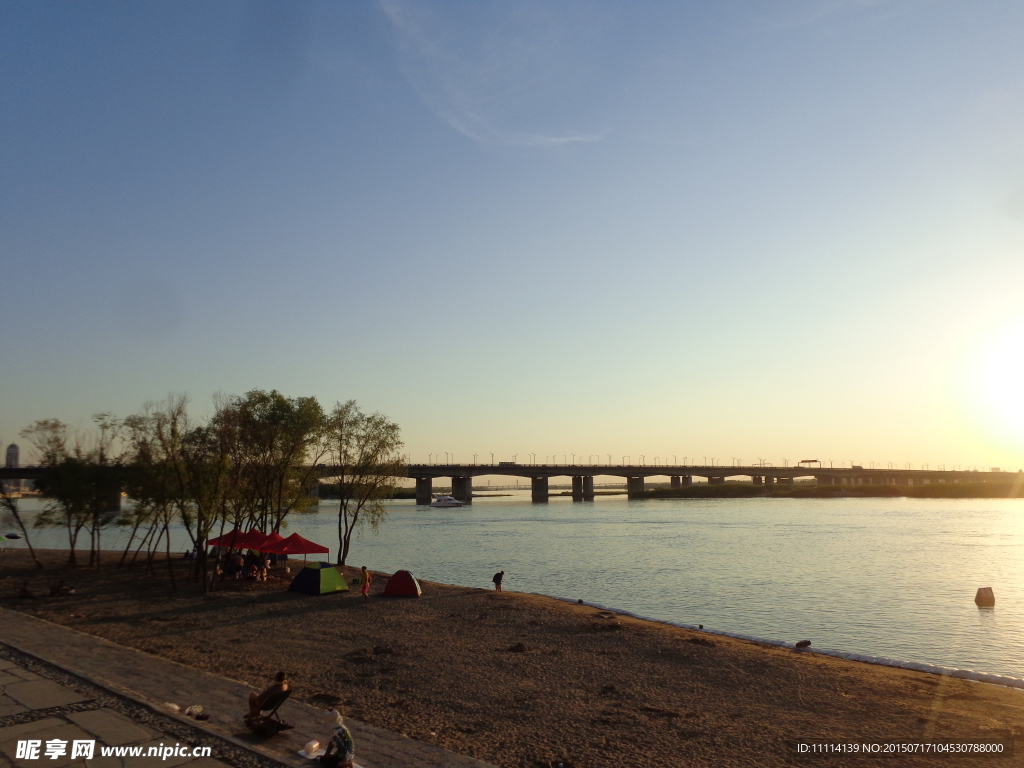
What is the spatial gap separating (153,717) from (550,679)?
9518 mm

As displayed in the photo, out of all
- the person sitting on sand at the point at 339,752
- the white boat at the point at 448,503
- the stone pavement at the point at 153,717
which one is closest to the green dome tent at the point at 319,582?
the stone pavement at the point at 153,717

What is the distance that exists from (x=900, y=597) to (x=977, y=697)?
20840mm

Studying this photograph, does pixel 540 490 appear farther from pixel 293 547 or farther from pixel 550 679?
pixel 550 679

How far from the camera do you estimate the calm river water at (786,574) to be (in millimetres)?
27391

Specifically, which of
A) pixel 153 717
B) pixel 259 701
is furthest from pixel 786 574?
pixel 153 717

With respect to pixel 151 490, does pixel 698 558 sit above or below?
below

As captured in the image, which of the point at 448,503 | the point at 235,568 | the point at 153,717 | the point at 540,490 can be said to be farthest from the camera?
the point at 540,490

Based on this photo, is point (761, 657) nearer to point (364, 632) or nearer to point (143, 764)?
point (364, 632)

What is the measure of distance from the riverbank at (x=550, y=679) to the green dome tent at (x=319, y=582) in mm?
1894

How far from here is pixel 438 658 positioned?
Answer: 65.3ft

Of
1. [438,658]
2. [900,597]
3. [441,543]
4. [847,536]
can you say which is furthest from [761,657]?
[847,536]

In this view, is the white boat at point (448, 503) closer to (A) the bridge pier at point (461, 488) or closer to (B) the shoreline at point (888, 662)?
(A) the bridge pier at point (461, 488)

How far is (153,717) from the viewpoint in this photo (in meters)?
11.9

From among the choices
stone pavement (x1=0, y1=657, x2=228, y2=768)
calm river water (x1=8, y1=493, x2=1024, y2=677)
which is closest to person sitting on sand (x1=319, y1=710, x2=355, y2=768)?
stone pavement (x1=0, y1=657, x2=228, y2=768)
